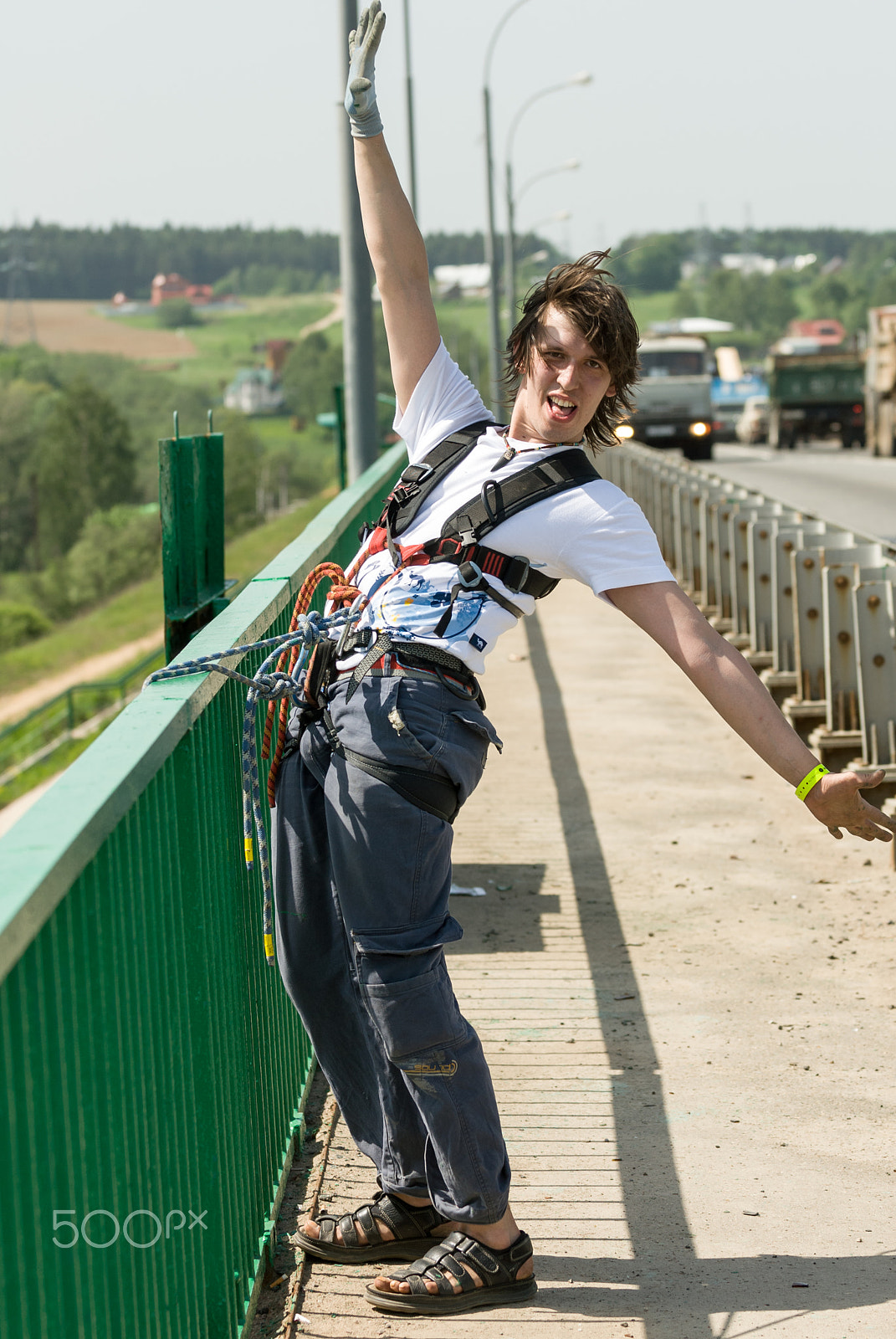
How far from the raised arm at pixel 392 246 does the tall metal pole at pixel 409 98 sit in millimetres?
14513

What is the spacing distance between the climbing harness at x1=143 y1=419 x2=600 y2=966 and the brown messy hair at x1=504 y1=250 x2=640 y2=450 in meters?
0.20

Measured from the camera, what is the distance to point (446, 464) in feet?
10.4

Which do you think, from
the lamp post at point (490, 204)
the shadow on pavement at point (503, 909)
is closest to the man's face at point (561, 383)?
the shadow on pavement at point (503, 909)

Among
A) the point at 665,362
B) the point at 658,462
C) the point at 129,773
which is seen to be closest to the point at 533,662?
the point at 658,462

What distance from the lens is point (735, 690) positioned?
2.99 meters

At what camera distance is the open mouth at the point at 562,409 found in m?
3.14

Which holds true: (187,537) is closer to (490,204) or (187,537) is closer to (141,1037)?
(141,1037)

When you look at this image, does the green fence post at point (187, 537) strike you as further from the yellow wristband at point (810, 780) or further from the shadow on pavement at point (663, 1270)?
the shadow on pavement at point (663, 1270)

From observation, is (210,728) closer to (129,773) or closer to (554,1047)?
(129,773)

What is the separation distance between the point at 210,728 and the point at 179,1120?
2.48ft

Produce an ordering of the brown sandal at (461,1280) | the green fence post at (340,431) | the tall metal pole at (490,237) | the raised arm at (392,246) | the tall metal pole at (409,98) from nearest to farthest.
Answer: the brown sandal at (461,1280) < the raised arm at (392,246) < the green fence post at (340,431) < the tall metal pole at (409,98) < the tall metal pole at (490,237)

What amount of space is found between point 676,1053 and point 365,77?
2.78 metres

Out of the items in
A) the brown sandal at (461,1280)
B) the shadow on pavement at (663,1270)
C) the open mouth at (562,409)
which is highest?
the open mouth at (562,409)

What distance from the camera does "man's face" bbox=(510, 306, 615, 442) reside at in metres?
3.14
